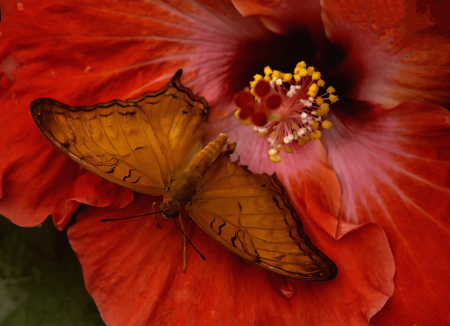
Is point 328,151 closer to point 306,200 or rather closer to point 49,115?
point 306,200

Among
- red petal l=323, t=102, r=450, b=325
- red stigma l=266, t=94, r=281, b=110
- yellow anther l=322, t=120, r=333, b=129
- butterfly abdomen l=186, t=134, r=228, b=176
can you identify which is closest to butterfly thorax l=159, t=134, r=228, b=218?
butterfly abdomen l=186, t=134, r=228, b=176

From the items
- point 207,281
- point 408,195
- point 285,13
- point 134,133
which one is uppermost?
point 285,13

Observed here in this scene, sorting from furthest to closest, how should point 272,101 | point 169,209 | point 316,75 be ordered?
1. point 316,75
2. point 169,209
3. point 272,101

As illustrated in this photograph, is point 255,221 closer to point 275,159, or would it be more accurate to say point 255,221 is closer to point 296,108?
point 275,159

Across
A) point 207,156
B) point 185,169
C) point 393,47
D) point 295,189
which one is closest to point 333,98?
point 393,47

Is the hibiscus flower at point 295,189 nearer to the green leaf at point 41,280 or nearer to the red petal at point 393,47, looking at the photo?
the red petal at point 393,47

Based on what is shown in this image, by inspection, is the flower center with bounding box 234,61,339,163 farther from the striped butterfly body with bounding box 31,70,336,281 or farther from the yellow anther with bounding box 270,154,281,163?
the striped butterfly body with bounding box 31,70,336,281

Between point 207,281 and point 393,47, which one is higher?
point 393,47
